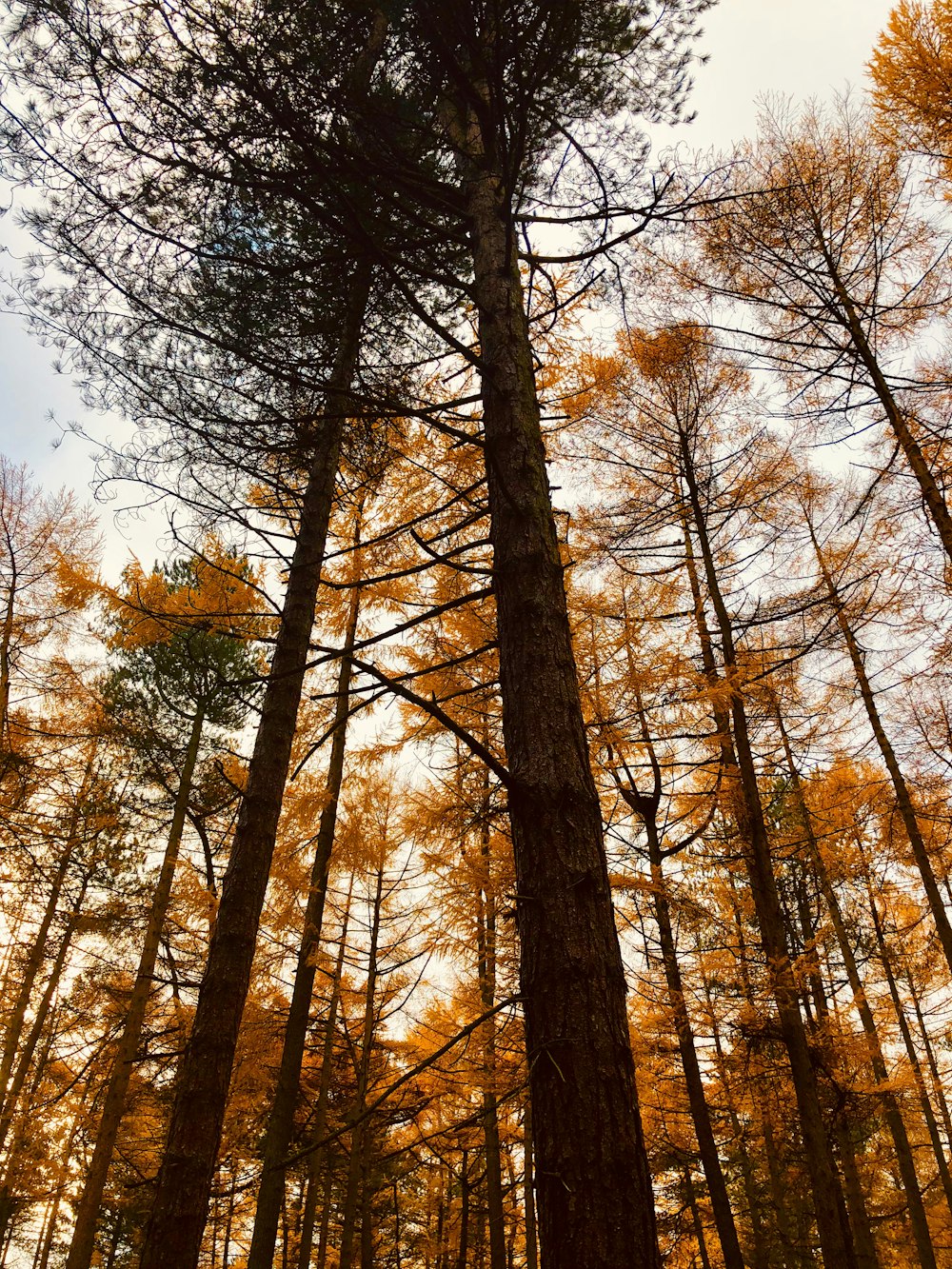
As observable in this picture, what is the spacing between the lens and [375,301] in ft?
15.9

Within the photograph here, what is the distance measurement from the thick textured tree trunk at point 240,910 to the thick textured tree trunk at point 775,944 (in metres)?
3.88

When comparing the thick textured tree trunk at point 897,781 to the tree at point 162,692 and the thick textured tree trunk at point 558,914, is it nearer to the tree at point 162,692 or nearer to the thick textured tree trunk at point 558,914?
the thick textured tree trunk at point 558,914

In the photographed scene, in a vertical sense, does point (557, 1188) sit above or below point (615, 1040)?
below

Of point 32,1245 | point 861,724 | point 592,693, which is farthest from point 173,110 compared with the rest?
point 32,1245

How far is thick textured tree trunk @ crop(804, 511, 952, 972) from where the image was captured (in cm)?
759

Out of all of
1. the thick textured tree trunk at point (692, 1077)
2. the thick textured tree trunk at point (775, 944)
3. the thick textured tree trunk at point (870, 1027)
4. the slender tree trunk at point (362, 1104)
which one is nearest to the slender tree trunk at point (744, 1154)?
the thick textured tree trunk at point (692, 1077)

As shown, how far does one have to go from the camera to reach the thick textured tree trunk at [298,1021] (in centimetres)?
552

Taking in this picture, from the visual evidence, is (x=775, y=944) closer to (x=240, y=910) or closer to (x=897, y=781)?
(x=897, y=781)

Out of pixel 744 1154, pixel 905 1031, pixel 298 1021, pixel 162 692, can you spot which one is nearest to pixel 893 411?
pixel 298 1021

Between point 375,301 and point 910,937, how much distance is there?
13.5m

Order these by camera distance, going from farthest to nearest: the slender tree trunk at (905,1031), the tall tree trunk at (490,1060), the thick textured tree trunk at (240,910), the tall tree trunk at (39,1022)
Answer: the slender tree trunk at (905,1031) < the tall tree trunk at (39,1022) < the tall tree trunk at (490,1060) < the thick textured tree trunk at (240,910)

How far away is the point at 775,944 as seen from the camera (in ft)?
18.9

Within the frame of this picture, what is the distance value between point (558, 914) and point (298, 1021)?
19.7 ft

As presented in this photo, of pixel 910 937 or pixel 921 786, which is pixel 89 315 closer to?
pixel 921 786
